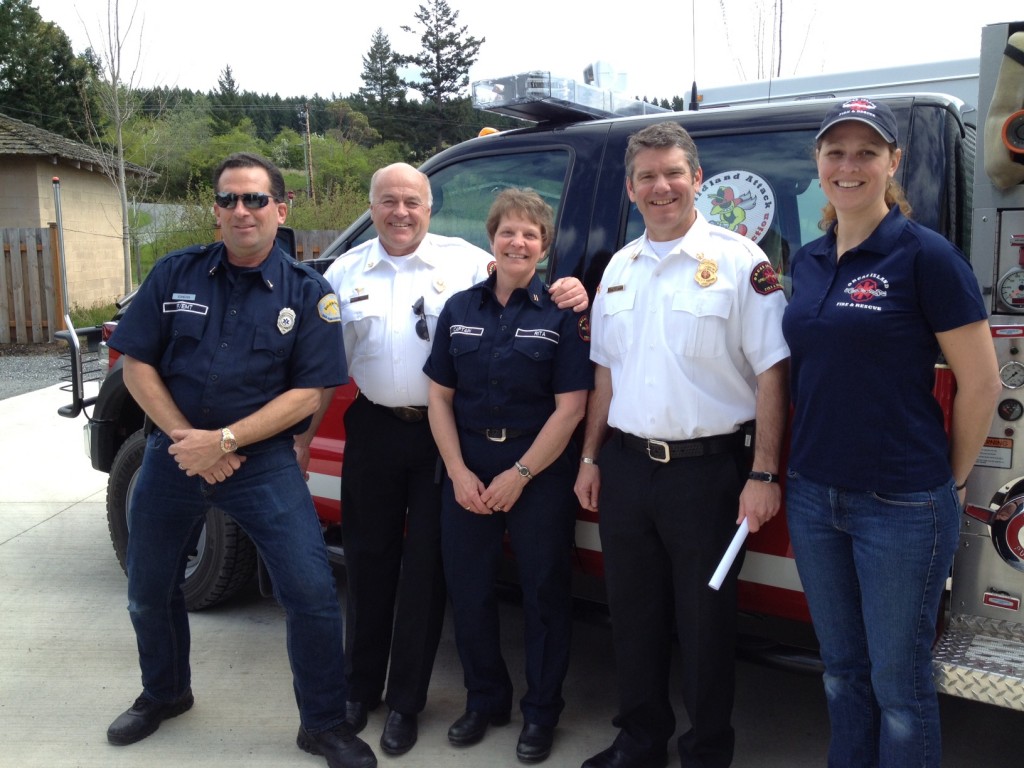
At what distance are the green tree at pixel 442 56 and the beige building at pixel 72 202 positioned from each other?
3210 centimetres

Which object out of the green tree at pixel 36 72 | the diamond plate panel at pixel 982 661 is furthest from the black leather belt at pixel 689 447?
the green tree at pixel 36 72

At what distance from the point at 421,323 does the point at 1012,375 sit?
5.37ft

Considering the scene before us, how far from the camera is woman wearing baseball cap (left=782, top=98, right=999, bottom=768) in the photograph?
78.4 inches

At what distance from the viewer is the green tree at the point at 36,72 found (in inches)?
1214

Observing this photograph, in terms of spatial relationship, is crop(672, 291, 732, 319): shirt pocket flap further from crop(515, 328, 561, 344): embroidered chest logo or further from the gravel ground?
the gravel ground

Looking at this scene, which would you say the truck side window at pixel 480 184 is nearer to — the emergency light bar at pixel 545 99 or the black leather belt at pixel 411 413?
the emergency light bar at pixel 545 99

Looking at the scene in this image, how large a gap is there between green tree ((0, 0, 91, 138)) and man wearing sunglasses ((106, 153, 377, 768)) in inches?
1245

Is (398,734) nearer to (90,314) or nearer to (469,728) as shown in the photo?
(469,728)

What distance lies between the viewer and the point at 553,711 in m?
2.92

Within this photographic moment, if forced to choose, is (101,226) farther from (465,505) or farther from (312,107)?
(312,107)

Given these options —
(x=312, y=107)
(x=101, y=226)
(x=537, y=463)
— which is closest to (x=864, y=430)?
(x=537, y=463)

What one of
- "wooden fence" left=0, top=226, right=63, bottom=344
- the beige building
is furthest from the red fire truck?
the beige building

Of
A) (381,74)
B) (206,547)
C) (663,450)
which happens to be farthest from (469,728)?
(381,74)

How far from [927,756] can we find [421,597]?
4.99 ft
